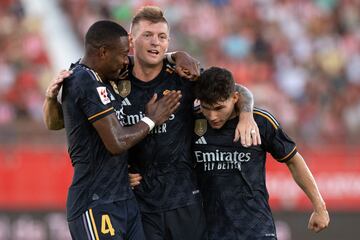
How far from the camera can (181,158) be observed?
7344 mm

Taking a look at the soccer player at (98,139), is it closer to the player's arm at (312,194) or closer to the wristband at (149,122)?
the wristband at (149,122)

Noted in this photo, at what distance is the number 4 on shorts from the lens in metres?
6.70

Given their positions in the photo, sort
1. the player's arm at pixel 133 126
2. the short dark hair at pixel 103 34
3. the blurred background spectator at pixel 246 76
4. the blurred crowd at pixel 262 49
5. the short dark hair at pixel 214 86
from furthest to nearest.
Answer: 1. the blurred crowd at pixel 262 49
2. the blurred background spectator at pixel 246 76
3. the short dark hair at pixel 214 86
4. the short dark hair at pixel 103 34
5. the player's arm at pixel 133 126

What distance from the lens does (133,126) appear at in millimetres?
6812

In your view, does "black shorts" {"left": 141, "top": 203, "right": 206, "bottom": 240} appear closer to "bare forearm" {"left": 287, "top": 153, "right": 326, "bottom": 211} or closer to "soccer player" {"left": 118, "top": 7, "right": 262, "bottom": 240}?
"soccer player" {"left": 118, "top": 7, "right": 262, "bottom": 240}

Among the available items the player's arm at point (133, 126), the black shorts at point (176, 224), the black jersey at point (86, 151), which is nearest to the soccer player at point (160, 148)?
the black shorts at point (176, 224)

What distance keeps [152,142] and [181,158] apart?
263 mm

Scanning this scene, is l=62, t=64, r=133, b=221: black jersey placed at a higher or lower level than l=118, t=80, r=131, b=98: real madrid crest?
lower

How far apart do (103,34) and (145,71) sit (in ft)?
2.41

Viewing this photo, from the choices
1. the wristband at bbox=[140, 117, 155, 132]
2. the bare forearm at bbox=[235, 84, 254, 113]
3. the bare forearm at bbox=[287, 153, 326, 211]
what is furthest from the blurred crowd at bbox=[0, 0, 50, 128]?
the bare forearm at bbox=[287, 153, 326, 211]

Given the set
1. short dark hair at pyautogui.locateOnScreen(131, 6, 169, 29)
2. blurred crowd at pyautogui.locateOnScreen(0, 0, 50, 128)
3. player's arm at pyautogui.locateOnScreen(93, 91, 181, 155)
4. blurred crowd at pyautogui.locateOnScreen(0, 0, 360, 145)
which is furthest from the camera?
blurred crowd at pyautogui.locateOnScreen(0, 0, 360, 145)

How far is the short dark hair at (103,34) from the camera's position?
22.2ft

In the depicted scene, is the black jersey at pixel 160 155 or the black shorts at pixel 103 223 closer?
the black shorts at pixel 103 223

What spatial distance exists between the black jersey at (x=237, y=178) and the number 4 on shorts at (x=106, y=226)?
3.17 feet
